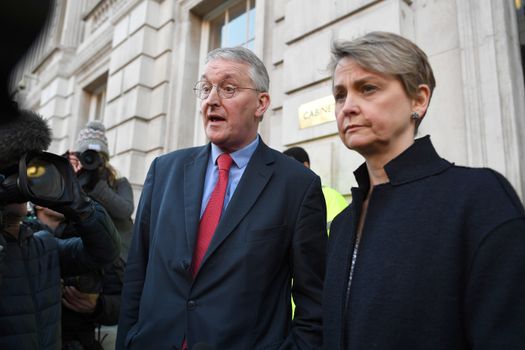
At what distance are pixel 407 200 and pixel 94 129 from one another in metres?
3.17

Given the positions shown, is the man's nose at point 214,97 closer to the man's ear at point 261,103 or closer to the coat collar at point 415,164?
the man's ear at point 261,103

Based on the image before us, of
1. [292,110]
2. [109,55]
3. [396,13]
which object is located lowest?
[292,110]

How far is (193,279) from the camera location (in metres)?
1.60

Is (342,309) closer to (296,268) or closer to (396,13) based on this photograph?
(296,268)

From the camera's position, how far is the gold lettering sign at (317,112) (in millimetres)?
4391

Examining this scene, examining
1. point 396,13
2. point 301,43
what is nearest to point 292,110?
point 301,43

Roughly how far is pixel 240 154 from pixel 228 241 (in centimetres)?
46

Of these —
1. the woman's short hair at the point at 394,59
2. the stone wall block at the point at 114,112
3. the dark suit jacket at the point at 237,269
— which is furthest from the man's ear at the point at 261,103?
the stone wall block at the point at 114,112

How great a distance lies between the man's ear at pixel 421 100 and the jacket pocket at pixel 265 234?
661mm

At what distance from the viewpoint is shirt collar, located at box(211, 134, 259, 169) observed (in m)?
1.91

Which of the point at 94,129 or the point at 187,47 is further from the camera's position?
the point at 187,47

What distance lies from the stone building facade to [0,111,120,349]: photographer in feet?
1.29

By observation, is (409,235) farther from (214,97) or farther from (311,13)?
(311,13)

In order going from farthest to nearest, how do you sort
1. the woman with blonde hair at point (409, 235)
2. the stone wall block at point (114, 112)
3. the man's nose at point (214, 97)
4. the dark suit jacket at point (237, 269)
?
the stone wall block at point (114, 112), the man's nose at point (214, 97), the dark suit jacket at point (237, 269), the woman with blonde hair at point (409, 235)
